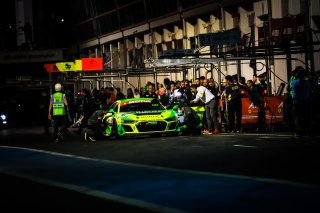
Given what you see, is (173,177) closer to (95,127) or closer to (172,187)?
(172,187)

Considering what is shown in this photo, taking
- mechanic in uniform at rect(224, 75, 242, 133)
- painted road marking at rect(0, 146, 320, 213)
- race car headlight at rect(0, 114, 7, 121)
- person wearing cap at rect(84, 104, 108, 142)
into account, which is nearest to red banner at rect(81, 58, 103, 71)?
race car headlight at rect(0, 114, 7, 121)

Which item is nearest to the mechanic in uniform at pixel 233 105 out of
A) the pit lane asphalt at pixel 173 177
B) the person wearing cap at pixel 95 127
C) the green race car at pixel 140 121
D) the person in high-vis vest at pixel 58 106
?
the green race car at pixel 140 121

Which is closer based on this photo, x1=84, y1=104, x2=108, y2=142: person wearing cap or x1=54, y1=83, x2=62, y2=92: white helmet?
x1=84, y1=104, x2=108, y2=142: person wearing cap

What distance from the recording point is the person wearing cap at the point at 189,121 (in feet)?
76.8

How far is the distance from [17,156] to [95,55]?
44.6 m

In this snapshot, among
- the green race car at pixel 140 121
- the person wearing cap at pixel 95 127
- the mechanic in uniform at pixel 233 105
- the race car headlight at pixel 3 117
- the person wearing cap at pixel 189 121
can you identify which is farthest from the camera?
the race car headlight at pixel 3 117

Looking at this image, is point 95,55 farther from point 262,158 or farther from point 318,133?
point 262,158

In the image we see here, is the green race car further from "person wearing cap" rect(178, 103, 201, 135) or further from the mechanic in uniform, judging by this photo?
the mechanic in uniform

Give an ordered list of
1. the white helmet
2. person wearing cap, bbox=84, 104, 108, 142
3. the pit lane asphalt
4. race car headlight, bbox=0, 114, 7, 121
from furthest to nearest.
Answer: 1. race car headlight, bbox=0, 114, 7, 121
2. the white helmet
3. person wearing cap, bbox=84, 104, 108, 142
4. the pit lane asphalt

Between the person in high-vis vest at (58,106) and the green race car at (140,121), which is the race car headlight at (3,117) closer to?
the person in high-vis vest at (58,106)

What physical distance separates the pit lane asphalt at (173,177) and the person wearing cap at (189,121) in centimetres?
457

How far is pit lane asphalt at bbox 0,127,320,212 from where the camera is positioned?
348 inches

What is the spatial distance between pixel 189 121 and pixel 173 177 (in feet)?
39.3

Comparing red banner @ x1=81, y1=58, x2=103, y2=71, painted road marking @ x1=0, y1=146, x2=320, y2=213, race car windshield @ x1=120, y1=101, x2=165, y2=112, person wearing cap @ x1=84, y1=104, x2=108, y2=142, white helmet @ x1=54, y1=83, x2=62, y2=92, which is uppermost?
red banner @ x1=81, y1=58, x2=103, y2=71
